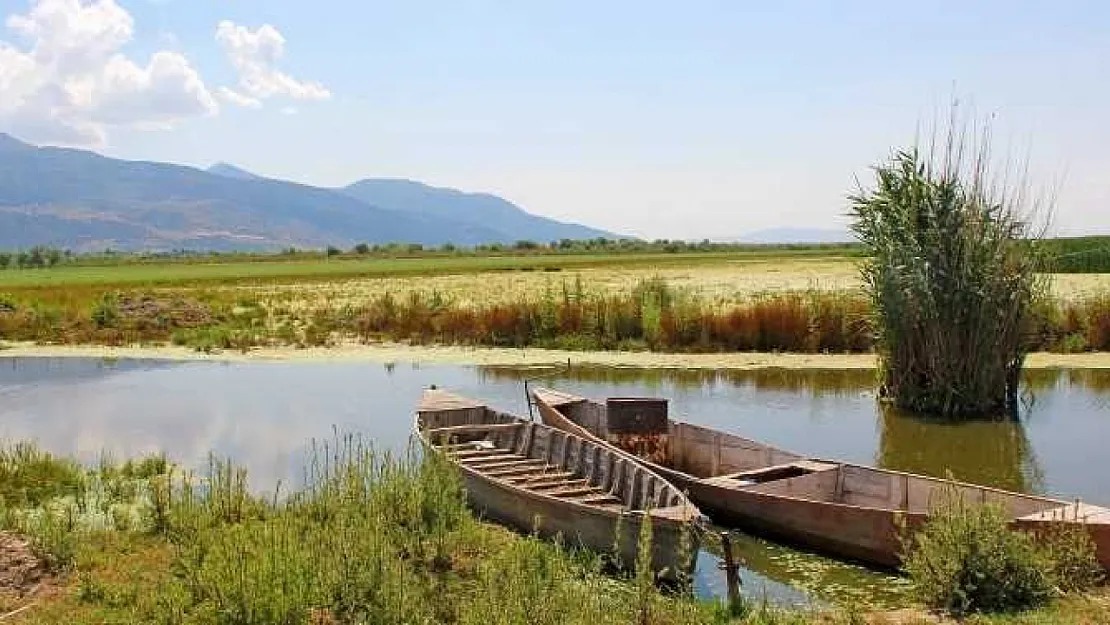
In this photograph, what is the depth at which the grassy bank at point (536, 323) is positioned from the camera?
23.1 m

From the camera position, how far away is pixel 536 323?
25641mm

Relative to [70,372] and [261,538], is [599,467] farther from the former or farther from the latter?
[70,372]

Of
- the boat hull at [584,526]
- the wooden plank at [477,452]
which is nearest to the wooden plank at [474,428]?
the wooden plank at [477,452]

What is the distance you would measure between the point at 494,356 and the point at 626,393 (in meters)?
5.31

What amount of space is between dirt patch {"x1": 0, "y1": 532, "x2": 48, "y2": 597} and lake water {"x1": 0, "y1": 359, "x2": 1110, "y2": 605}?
394 centimetres

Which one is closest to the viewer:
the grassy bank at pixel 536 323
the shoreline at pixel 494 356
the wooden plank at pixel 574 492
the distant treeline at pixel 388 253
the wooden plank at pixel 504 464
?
the wooden plank at pixel 574 492

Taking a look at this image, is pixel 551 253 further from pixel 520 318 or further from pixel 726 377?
pixel 726 377

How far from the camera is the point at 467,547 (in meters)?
9.22

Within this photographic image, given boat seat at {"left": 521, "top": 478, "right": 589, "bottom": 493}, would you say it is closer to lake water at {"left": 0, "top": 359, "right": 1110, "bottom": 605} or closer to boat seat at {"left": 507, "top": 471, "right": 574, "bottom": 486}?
boat seat at {"left": 507, "top": 471, "right": 574, "bottom": 486}

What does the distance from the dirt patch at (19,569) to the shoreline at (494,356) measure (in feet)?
47.5

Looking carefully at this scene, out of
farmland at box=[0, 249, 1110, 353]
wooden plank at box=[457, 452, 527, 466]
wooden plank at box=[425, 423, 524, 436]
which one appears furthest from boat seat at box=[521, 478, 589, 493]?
farmland at box=[0, 249, 1110, 353]

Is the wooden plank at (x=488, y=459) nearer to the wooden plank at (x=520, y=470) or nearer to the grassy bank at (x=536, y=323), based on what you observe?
the wooden plank at (x=520, y=470)

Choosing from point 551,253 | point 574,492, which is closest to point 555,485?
point 574,492

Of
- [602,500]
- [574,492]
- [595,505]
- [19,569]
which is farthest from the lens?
[574,492]
